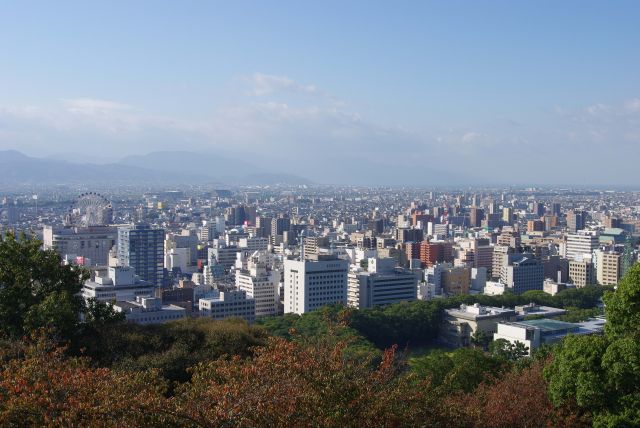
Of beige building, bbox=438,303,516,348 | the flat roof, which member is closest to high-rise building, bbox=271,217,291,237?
beige building, bbox=438,303,516,348

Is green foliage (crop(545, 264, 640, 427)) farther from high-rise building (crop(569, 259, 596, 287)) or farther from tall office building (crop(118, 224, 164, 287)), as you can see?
high-rise building (crop(569, 259, 596, 287))

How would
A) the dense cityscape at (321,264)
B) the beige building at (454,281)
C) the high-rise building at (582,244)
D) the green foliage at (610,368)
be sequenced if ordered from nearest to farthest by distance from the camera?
1. the green foliage at (610,368)
2. the dense cityscape at (321,264)
3. the beige building at (454,281)
4. the high-rise building at (582,244)

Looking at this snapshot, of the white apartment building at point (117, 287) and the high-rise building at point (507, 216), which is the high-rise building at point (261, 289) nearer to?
the white apartment building at point (117, 287)

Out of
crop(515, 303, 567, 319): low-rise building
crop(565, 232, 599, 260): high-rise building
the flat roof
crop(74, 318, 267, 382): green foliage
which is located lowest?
crop(515, 303, 567, 319): low-rise building

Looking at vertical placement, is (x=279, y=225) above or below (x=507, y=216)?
below

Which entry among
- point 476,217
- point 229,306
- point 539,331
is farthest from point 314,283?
point 476,217

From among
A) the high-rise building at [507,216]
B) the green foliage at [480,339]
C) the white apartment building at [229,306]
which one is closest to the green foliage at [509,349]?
the green foliage at [480,339]

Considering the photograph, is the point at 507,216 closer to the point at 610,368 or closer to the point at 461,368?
the point at 461,368
